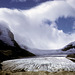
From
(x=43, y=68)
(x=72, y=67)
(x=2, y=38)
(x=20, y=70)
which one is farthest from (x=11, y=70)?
(x=2, y=38)

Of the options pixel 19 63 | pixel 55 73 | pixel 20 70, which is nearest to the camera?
pixel 55 73

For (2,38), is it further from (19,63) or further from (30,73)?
(30,73)

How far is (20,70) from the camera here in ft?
29.9

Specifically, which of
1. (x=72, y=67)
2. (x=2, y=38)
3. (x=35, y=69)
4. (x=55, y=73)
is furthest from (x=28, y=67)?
(x=2, y=38)

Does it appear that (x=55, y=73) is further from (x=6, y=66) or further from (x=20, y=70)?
(x=6, y=66)

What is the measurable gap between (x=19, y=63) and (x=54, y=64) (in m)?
2.29

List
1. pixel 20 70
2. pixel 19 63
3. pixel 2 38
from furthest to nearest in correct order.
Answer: pixel 2 38 < pixel 19 63 < pixel 20 70

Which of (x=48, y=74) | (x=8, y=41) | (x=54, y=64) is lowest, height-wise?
(x=48, y=74)

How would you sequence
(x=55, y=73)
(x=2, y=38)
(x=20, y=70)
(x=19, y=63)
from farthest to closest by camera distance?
(x=2, y=38) < (x=19, y=63) < (x=20, y=70) < (x=55, y=73)

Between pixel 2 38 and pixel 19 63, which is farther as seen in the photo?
pixel 2 38

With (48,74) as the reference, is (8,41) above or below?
above

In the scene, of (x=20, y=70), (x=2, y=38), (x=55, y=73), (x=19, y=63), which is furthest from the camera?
(x=2, y=38)

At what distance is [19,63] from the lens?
9.83 metres

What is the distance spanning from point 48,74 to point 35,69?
35.3 inches
